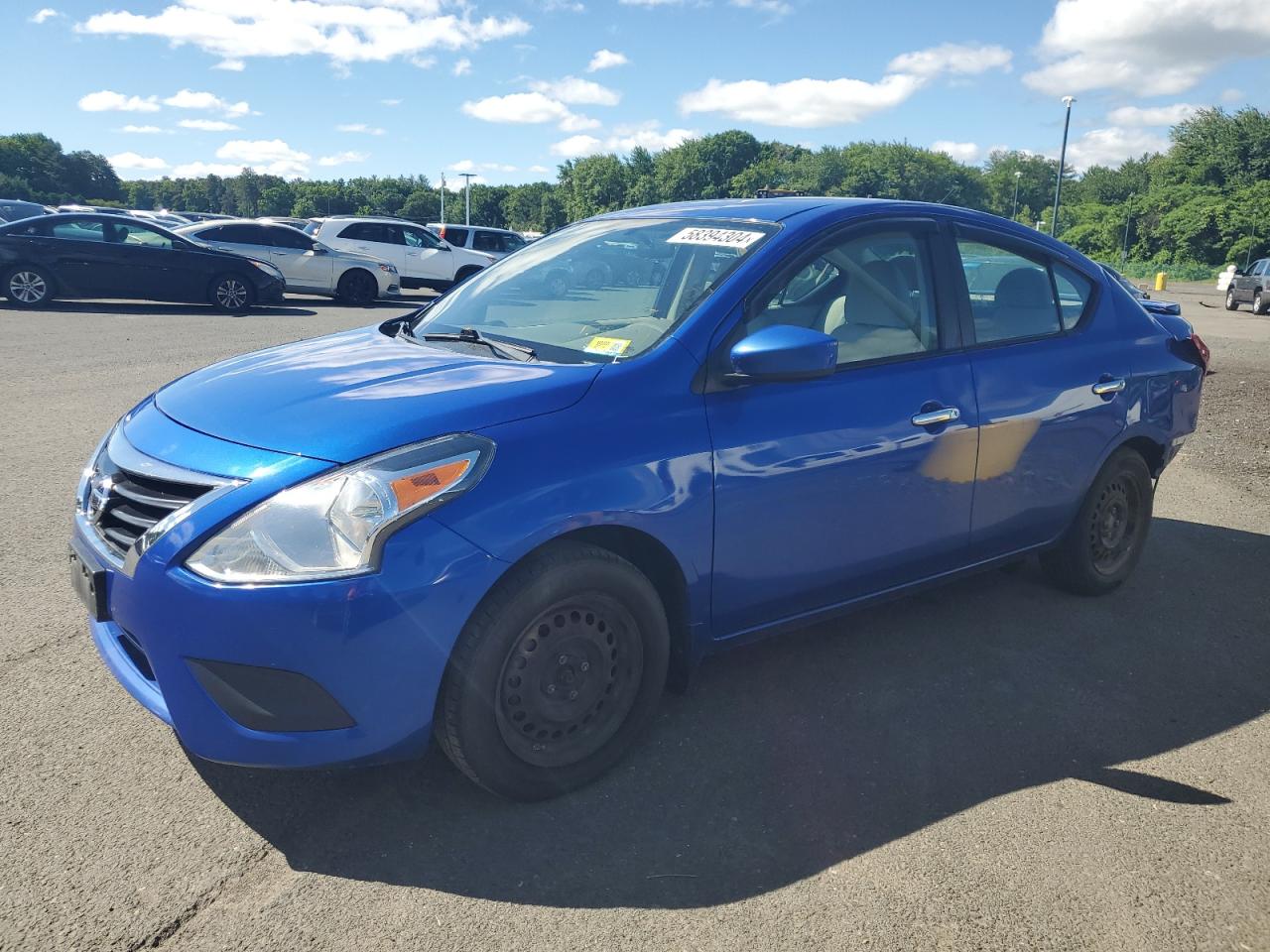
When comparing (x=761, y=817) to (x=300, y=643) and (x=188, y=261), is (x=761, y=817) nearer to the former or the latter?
(x=300, y=643)

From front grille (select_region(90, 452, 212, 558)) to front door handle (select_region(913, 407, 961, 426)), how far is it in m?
2.30

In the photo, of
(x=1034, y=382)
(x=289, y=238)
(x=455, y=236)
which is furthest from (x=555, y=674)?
(x=455, y=236)


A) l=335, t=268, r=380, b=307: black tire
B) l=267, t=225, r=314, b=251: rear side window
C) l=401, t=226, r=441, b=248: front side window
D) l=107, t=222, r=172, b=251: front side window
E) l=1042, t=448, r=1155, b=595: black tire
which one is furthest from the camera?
l=401, t=226, r=441, b=248: front side window

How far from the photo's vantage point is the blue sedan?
2420 mm

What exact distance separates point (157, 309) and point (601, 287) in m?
15.2

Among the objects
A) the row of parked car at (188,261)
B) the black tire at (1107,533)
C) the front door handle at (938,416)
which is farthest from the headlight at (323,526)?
the row of parked car at (188,261)

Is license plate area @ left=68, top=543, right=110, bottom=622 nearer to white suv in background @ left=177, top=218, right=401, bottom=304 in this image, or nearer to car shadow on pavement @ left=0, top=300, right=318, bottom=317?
car shadow on pavement @ left=0, top=300, right=318, bottom=317

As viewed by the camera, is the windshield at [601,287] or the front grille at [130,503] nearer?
the front grille at [130,503]

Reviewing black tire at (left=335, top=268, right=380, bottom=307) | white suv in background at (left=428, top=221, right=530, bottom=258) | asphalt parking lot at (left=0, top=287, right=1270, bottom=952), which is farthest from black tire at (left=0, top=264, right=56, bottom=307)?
asphalt parking lot at (left=0, top=287, right=1270, bottom=952)

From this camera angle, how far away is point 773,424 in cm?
311

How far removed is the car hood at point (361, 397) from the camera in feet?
8.55

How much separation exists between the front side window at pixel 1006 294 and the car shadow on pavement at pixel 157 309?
14.5 metres

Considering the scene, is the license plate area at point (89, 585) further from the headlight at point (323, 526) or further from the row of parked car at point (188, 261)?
the row of parked car at point (188, 261)

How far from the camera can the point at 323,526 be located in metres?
2.40
